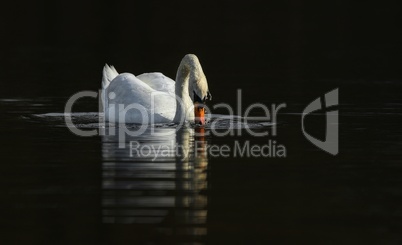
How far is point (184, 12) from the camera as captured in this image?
4550 cm

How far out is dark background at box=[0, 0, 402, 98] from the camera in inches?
930

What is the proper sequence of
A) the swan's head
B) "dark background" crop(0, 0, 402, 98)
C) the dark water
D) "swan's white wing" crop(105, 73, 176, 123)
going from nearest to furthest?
the dark water
the swan's head
"swan's white wing" crop(105, 73, 176, 123)
"dark background" crop(0, 0, 402, 98)

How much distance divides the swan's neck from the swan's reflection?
3.98ft

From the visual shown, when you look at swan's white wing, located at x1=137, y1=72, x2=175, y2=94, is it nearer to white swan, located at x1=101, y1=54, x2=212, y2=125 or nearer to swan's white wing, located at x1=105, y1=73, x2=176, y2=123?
white swan, located at x1=101, y1=54, x2=212, y2=125

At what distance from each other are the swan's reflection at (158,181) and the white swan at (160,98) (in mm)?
1013

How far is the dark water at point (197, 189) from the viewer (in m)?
9.16

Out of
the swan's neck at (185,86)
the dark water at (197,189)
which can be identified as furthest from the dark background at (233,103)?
the swan's neck at (185,86)

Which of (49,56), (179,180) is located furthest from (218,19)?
(179,180)

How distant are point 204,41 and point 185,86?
15525 mm

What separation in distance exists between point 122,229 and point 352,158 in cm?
466

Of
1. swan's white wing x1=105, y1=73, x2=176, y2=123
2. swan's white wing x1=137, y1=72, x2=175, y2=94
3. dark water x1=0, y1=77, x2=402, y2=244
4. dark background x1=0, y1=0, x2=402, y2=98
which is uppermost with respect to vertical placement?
dark background x1=0, y1=0, x2=402, y2=98

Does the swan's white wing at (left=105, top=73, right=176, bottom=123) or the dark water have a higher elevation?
the swan's white wing at (left=105, top=73, right=176, bottom=123)

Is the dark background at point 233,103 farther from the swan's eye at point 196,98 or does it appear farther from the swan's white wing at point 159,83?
the swan's eye at point 196,98

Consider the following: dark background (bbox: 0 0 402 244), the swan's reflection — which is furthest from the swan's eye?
dark background (bbox: 0 0 402 244)
